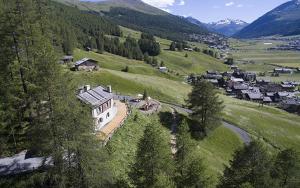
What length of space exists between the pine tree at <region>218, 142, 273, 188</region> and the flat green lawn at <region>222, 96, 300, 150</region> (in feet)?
131

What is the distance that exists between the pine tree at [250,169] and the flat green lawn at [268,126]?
39.8 m

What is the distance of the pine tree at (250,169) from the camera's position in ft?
137

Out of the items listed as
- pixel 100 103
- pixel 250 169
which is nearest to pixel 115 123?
pixel 100 103

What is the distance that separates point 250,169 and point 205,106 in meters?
33.5

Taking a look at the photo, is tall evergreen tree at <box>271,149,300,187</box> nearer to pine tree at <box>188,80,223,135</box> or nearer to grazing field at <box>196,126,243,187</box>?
grazing field at <box>196,126,243,187</box>

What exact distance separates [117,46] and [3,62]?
514 feet

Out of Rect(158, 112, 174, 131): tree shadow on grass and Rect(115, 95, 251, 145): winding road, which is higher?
Rect(158, 112, 174, 131): tree shadow on grass

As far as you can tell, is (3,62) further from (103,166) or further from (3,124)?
(103,166)

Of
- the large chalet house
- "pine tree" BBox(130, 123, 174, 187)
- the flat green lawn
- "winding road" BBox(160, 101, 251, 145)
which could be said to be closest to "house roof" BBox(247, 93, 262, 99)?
the flat green lawn

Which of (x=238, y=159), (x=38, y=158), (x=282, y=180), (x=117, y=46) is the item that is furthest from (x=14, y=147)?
(x=117, y=46)

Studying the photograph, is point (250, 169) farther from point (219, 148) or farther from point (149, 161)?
point (219, 148)

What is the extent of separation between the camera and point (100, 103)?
58.1m

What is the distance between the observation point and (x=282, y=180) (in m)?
48.8

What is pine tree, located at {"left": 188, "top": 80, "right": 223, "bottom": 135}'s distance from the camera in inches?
2970
